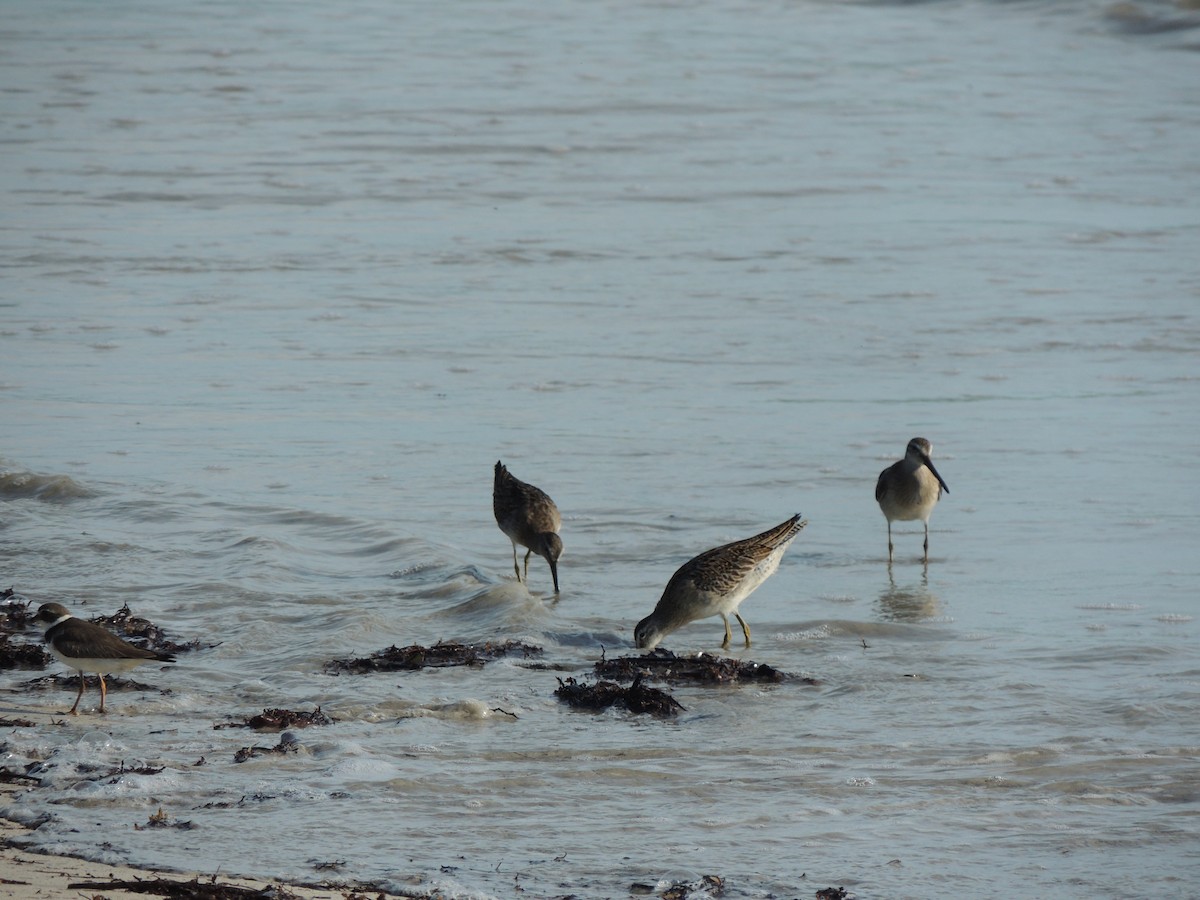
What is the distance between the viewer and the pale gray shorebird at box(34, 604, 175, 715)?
650 centimetres

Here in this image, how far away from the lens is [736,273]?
54.8ft

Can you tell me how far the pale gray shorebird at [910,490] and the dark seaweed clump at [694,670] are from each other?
231 cm

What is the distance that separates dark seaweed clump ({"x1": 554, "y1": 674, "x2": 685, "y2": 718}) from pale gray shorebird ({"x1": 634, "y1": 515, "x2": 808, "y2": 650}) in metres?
0.76

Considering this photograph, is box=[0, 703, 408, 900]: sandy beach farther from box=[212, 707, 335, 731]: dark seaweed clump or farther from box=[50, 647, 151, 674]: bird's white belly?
box=[50, 647, 151, 674]: bird's white belly

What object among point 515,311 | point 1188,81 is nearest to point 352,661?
point 515,311

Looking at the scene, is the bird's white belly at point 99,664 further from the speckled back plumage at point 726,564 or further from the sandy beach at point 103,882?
the speckled back plumage at point 726,564

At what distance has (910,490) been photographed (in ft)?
30.8

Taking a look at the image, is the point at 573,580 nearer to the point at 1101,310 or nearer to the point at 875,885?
the point at 875,885

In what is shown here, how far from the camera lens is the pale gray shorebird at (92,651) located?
256 inches

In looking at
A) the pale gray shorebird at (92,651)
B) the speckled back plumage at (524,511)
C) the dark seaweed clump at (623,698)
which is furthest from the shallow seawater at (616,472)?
the speckled back plumage at (524,511)

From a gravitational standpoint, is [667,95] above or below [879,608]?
above

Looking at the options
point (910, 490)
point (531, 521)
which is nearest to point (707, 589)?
point (531, 521)

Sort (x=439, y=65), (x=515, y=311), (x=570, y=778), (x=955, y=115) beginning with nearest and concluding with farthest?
(x=570, y=778) → (x=515, y=311) → (x=955, y=115) → (x=439, y=65)

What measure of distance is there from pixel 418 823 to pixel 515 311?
992 centimetres
